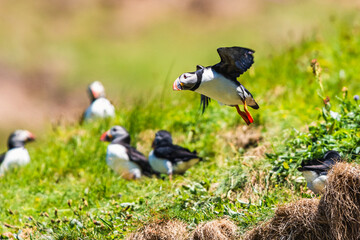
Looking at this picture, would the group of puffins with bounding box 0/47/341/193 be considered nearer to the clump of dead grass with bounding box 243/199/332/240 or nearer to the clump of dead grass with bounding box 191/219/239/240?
the clump of dead grass with bounding box 243/199/332/240

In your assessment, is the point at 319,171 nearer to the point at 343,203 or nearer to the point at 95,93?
the point at 343,203

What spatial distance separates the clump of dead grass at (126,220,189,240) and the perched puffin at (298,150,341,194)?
106 cm

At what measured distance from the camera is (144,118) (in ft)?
26.0

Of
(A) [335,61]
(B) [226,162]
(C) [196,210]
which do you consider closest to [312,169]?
(C) [196,210]

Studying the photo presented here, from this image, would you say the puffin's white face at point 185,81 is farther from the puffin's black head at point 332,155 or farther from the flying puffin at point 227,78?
the puffin's black head at point 332,155

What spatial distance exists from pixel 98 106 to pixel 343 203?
16.4 feet

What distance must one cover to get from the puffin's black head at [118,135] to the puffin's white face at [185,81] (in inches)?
143

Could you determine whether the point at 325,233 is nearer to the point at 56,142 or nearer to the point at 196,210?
the point at 196,210

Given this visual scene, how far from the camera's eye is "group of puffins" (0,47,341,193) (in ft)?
12.5

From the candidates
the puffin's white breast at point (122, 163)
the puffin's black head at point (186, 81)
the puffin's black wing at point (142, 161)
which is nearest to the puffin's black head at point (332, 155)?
the puffin's black head at point (186, 81)

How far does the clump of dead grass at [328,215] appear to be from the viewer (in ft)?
13.4

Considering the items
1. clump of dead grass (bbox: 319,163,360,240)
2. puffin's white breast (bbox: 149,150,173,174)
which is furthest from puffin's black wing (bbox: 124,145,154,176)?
clump of dead grass (bbox: 319,163,360,240)

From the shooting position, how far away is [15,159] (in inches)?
300

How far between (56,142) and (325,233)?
4.90 meters
